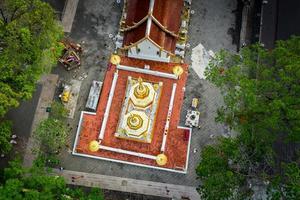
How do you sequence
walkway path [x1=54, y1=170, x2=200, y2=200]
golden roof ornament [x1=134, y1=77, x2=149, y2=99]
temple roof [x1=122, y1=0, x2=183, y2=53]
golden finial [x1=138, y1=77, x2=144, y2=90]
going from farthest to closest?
1. temple roof [x1=122, y1=0, x2=183, y2=53]
2. golden roof ornament [x1=134, y1=77, x2=149, y2=99]
3. golden finial [x1=138, y1=77, x2=144, y2=90]
4. walkway path [x1=54, y1=170, x2=200, y2=200]

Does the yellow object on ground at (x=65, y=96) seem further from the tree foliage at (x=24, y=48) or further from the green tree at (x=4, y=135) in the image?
the green tree at (x=4, y=135)

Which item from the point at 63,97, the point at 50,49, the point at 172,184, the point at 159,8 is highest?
the point at 159,8

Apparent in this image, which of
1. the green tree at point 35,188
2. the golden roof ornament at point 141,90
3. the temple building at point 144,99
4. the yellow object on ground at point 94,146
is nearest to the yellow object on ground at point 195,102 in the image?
the temple building at point 144,99

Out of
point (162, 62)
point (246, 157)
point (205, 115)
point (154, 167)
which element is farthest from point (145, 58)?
point (246, 157)

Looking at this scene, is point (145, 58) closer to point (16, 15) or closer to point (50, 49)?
point (50, 49)

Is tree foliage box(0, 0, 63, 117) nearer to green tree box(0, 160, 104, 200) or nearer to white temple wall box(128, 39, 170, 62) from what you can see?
green tree box(0, 160, 104, 200)

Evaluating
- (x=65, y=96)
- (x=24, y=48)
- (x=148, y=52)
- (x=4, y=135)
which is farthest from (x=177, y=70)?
(x=4, y=135)

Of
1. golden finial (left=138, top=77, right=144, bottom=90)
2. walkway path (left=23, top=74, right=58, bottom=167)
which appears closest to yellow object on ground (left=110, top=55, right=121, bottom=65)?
golden finial (left=138, top=77, right=144, bottom=90)
